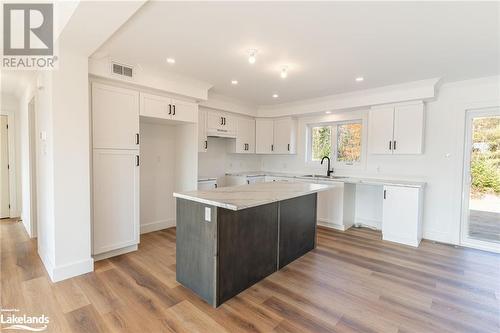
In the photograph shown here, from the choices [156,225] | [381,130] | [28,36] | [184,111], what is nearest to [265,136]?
[184,111]

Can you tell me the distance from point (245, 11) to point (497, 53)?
2.96 m

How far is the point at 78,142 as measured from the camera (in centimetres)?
272

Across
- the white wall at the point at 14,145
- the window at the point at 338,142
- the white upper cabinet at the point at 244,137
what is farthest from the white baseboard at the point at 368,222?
the white wall at the point at 14,145

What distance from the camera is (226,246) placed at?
2.32 meters

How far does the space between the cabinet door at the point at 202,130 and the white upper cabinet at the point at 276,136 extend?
5.24ft

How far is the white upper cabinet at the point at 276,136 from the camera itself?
18.5ft

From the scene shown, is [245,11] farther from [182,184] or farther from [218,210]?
[182,184]

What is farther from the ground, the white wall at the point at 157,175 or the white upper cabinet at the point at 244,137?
the white upper cabinet at the point at 244,137

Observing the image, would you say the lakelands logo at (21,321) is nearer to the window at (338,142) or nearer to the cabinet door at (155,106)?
the cabinet door at (155,106)

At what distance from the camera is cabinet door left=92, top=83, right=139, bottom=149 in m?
3.03

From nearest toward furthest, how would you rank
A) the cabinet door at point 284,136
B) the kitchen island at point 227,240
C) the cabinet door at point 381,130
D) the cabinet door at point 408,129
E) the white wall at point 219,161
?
1. the kitchen island at point 227,240
2. the cabinet door at point 408,129
3. the cabinet door at point 381,130
4. the white wall at point 219,161
5. the cabinet door at point 284,136

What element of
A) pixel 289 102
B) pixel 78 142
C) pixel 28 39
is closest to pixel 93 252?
pixel 78 142

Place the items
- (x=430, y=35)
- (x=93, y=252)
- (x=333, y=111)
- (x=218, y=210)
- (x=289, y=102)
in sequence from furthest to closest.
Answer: (x=289, y=102)
(x=333, y=111)
(x=93, y=252)
(x=430, y=35)
(x=218, y=210)

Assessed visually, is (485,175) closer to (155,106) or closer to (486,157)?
(486,157)
